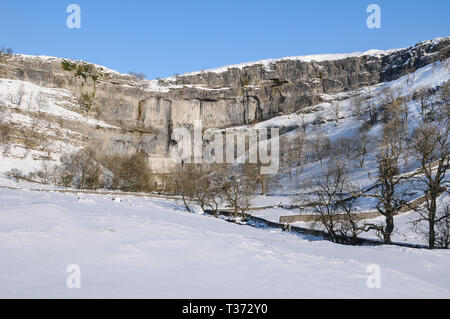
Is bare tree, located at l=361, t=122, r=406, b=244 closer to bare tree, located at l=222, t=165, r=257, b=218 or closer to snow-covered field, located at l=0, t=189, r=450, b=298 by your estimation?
snow-covered field, located at l=0, t=189, r=450, b=298

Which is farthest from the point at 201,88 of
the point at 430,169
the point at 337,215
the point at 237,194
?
the point at 430,169

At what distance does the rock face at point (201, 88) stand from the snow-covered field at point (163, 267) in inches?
2949

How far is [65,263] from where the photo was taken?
15.5 ft

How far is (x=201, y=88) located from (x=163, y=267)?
96.3 metres

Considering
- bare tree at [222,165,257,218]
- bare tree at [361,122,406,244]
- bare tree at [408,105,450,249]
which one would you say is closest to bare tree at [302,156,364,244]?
bare tree at [361,122,406,244]

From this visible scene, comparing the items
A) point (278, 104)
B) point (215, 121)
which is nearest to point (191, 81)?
point (215, 121)

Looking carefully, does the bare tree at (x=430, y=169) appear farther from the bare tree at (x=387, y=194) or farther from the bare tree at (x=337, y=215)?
the bare tree at (x=337, y=215)

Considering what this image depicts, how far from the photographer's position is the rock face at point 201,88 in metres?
81.0

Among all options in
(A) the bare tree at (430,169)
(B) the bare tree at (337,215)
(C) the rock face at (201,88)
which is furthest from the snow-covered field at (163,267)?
(C) the rock face at (201,88)

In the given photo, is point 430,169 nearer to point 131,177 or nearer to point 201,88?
point 131,177

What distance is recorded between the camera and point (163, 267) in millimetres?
4984

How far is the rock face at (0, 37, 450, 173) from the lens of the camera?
81.0 meters

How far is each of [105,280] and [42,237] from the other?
257 cm
